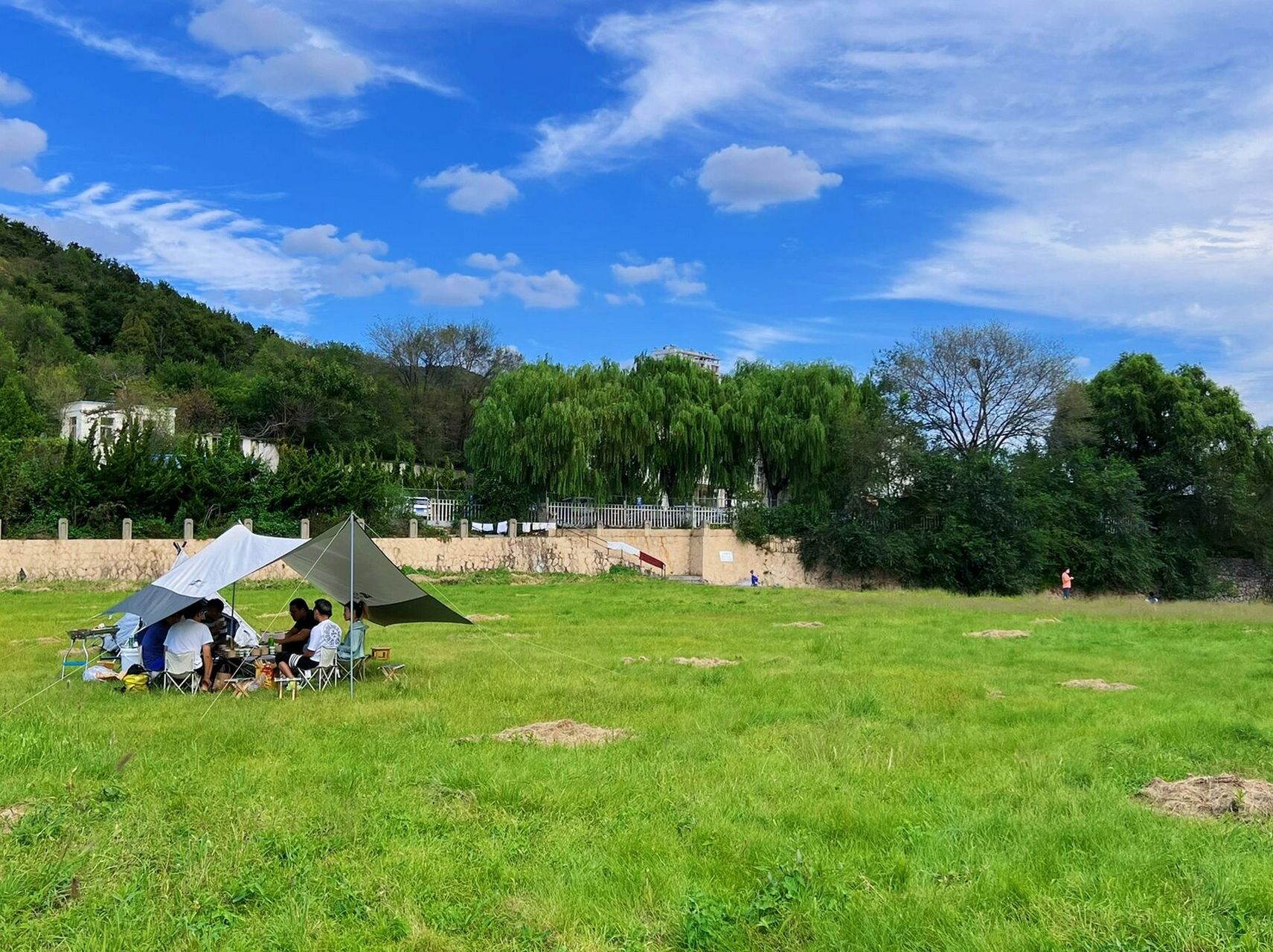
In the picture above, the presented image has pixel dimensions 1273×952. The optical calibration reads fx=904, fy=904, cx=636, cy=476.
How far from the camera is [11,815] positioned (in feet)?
19.5

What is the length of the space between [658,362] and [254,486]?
57.0ft

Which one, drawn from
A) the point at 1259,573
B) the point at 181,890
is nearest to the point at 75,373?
the point at 181,890

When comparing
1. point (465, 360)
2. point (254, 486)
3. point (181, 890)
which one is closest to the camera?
Result: point (181, 890)

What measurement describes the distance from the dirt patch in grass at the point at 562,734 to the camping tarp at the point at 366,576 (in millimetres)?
3375

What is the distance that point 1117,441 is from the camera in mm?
43625

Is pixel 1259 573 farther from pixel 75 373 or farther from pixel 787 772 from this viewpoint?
pixel 75 373

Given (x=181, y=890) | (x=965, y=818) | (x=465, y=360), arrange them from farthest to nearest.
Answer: (x=465, y=360), (x=965, y=818), (x=181, y=890)

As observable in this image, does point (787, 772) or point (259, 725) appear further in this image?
point (259, 725)

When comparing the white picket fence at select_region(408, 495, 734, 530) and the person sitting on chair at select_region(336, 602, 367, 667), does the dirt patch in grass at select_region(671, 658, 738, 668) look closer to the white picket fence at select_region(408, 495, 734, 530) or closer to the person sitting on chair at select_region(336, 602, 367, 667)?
the person sitting on chair at select_region(336, 602, 367, 667)

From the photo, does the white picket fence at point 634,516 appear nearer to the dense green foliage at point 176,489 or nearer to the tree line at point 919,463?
the tree line at point 919,463

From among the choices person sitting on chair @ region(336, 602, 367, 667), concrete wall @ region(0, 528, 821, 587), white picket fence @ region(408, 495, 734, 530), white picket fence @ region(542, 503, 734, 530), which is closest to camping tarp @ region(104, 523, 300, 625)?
person sitting on chair @ region(336, 602, 367, 667)

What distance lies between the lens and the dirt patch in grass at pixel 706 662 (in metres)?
12.7

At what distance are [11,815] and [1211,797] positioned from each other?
8.09 metres

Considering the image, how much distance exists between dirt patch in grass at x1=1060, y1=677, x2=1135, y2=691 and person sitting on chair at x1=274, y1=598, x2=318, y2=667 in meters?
9.69
